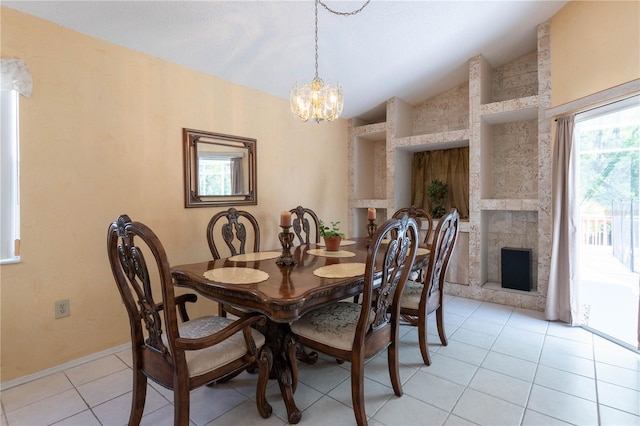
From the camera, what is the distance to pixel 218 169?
304cm

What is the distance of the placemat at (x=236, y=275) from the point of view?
5.41 ft

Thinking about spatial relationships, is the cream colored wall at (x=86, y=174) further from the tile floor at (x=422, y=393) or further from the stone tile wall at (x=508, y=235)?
the stone tile wall at (x=508, y=235)

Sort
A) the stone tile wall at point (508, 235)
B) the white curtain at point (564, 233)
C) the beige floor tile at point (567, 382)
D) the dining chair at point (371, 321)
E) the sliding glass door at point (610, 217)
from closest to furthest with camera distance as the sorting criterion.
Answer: the dining chair at point (371, 321) < the beige floor tile at point (567, 382) < the sliding glass door at point (610, 217) < the white curtain at point (564, 233) < the stone tile wall at point (508, 235)

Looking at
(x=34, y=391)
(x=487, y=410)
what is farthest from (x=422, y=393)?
(x=34, y=391)

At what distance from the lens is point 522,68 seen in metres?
3.96

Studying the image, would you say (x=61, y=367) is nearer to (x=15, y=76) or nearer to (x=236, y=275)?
(x=236, y=275)

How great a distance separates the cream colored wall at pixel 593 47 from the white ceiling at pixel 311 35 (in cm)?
27

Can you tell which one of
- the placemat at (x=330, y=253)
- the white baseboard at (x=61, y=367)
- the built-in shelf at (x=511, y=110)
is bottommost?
the white baseboard at (x=61, y=367)

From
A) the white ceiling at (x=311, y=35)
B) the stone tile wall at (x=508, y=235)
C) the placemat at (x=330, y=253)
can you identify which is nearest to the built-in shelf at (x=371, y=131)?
the white ceiling at (x=311, y=35)

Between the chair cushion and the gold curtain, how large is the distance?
3.09 m

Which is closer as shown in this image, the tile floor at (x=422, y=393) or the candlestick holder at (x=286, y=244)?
the tile floor at (x=422, y=393)

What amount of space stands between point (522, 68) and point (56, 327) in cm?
538

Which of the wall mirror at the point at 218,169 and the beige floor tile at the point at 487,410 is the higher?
the wall mirror at the point at 218,169

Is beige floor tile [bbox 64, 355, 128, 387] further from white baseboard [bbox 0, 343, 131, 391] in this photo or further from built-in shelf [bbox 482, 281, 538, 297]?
built-in shelf [bbox 482, 281, 538, 297]
